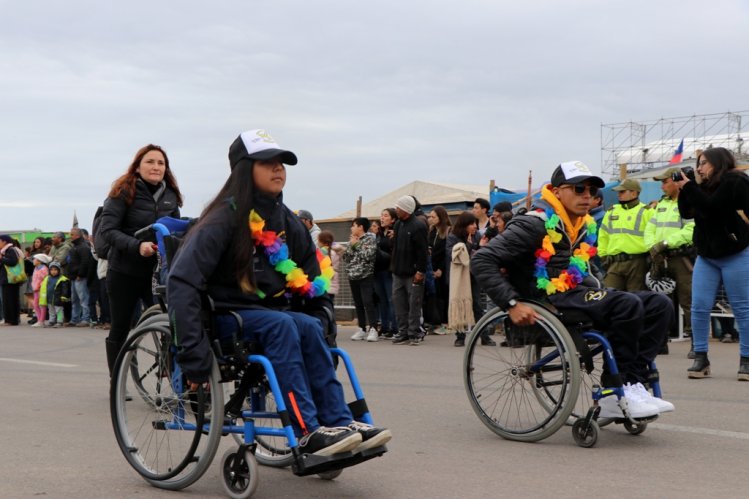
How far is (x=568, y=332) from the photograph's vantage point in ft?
18.7

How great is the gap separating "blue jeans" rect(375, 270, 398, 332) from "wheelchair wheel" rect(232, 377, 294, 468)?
9333 mm

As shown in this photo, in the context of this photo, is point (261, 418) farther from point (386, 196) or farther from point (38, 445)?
point (386, 196)

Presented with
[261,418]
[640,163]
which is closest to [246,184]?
[261,418]

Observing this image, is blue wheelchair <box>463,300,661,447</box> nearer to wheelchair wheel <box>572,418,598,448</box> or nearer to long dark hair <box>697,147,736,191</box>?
wheelchair wheel <box>572,418,598,448</box>

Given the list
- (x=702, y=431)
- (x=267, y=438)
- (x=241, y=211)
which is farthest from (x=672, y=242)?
(x=241, y=211)

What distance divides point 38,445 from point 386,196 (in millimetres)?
21109

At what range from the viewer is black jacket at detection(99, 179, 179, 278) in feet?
24.5

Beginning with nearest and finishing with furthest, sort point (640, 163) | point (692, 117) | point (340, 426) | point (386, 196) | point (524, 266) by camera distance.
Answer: point (340, 426), point (524, 266), point (386, 196), point (640, 163), point (692, 117)

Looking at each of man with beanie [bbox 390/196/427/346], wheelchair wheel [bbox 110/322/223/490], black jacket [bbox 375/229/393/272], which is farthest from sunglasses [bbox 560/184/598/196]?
black jacket [bbox 375/229/393/272]

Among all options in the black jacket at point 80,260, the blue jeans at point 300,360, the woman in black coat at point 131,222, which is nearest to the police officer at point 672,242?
the woman in black coat at point 131,222

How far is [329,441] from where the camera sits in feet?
14.0

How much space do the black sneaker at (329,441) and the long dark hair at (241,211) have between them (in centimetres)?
79

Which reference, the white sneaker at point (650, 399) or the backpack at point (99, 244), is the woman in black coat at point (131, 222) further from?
the white sneaker at point (650, 399)

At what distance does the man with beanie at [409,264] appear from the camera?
43.7ft
